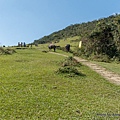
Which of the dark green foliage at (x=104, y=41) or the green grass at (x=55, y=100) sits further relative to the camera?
→ the dark green foliage at (x=104, y=41)

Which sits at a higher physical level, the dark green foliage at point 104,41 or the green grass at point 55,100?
the dark green foliage at point 104,41

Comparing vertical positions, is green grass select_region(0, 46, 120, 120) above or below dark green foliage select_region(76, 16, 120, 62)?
below

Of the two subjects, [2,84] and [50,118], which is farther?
[2,84]

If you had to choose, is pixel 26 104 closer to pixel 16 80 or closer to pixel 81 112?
pixel 81 112

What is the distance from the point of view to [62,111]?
4.30 meters

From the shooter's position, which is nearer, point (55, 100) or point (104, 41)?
point (55, 100)

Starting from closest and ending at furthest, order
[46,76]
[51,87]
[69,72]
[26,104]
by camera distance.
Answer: [26,104] → [51,87] → [46,76] → [69,72]

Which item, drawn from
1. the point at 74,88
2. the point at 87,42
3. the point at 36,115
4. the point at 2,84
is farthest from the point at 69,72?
the point at 87,42

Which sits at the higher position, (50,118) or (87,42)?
(87,42)

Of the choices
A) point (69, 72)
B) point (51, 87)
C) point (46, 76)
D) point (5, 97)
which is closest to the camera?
point (5, 97)

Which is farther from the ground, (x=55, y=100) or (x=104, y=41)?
(x=104, y=41)

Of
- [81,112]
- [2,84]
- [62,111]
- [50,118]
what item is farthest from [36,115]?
[2,84]

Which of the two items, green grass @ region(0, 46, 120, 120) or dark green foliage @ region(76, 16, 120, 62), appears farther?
dark green foliage @ region(76, 16, 120, 62)

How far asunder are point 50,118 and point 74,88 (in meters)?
2.56
